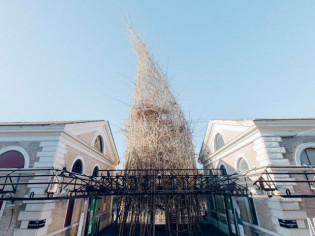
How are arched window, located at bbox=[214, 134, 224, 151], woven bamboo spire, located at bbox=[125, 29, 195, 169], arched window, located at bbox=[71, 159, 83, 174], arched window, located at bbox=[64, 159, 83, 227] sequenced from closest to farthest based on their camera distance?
arched window, located at bbox=[64, 159, 83, 227]
arched window, located at bbox=[71, 159, 83, 174]
woven bamboo spire, located at bbox=[125, 29, 195, 169]
arched window, located at bbox=[214, 134, 224, 151]

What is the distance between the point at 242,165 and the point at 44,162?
933cm

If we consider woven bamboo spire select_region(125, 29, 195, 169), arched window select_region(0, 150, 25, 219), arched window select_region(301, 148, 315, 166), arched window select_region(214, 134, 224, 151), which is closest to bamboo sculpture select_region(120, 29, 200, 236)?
woven bamboo spire select_region(125, 29, 195, 169)

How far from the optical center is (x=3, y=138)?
6.84m

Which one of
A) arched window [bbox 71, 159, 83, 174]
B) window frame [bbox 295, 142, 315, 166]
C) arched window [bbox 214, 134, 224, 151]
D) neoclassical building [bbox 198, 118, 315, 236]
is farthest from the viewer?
arched window [bbox 214, 134, 224, 151]

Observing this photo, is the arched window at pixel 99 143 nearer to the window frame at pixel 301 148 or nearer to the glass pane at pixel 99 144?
the glass pane at pixel 99 144

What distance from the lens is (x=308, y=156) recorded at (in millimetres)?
6422

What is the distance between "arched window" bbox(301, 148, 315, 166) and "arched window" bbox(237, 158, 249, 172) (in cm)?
218

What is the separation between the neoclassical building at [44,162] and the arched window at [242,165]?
26.6 ft

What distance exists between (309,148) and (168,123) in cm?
670

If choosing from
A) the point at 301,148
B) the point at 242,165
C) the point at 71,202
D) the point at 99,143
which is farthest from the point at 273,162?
the point at 99,143

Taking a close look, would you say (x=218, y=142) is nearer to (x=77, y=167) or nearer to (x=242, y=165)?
(x=242, y=165)

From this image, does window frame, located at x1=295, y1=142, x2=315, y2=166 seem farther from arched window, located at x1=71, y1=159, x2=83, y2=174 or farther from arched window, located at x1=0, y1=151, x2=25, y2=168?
arched window, located at x1=0, y1=151, x2=25, y2=168

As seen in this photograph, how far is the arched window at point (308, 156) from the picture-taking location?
6.32m

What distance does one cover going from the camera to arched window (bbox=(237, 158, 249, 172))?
798cm
